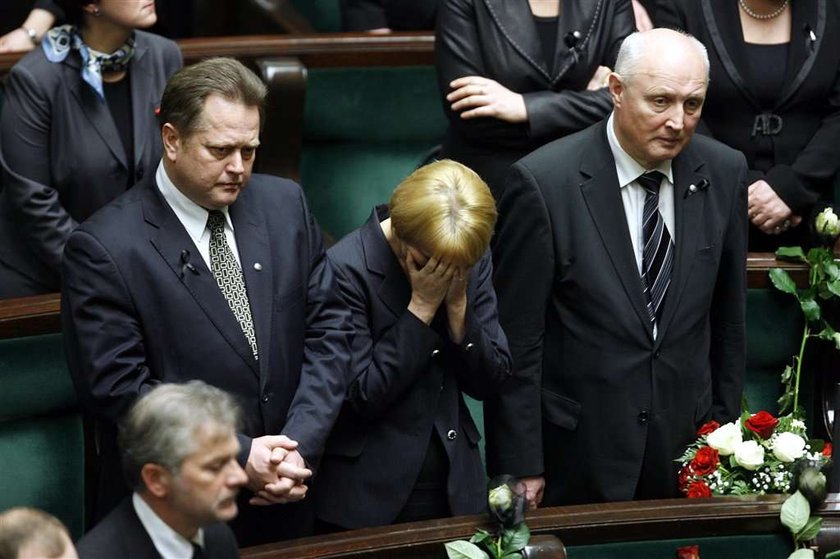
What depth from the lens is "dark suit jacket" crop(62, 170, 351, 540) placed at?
2605 millimetres

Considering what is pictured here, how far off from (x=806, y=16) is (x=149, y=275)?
1.79m

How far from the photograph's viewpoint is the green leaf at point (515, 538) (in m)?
2.58

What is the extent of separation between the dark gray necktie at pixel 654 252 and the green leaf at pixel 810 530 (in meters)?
0.52

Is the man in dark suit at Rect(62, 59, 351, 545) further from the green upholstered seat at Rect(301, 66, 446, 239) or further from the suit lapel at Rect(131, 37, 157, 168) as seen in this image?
the green upholstered seat at Rect(301, 66, 446, 239)

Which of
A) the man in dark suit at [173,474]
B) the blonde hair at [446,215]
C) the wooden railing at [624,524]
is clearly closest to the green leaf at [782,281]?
the wooden railing at [624,524]

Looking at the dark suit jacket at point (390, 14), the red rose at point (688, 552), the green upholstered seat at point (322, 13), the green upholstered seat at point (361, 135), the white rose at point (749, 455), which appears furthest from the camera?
the green upholstered seat at point (322, 13)

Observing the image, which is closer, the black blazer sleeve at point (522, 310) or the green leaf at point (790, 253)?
the black blazer sleeve at point (522, 310)

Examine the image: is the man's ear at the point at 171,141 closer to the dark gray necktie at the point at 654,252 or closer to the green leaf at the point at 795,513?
the dark gray necktie at the point at 654,252

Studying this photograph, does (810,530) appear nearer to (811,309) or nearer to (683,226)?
(683,226)

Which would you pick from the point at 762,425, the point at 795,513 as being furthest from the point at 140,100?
the point at 795,513

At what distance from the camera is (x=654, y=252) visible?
9.98ft

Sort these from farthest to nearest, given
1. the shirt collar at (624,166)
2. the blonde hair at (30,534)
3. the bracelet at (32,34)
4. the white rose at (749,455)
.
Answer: the bracelet at (32,34) < the shirt collar at (624,166) < the white rose at (749,455) < the blonde hair at (30,534)

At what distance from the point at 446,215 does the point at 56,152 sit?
1197 mm

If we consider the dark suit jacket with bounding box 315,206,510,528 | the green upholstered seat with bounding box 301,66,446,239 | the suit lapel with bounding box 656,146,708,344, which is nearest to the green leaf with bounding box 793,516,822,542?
the suit lapel with bounding box 656,146,708,344
